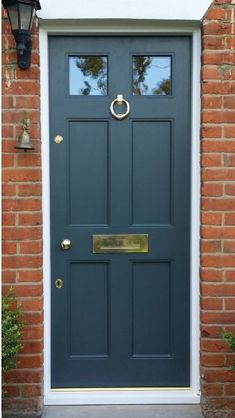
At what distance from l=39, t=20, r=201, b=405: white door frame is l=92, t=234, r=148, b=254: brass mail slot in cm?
32

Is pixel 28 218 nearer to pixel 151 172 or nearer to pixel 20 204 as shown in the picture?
pixel 20 204

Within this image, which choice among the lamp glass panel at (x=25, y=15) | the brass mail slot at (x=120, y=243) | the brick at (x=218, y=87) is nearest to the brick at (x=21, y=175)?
the brass mail slot at (x=120, y=243)

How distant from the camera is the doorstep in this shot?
9.73ft

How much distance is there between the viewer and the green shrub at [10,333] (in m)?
2.67

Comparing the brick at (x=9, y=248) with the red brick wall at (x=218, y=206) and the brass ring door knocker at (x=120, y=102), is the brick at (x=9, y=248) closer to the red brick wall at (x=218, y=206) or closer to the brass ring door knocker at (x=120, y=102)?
the brass ring door knocker at (x=120, y=102)

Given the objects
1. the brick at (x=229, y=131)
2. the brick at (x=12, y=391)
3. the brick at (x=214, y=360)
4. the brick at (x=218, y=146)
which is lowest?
the brick at (x=12, y=391)

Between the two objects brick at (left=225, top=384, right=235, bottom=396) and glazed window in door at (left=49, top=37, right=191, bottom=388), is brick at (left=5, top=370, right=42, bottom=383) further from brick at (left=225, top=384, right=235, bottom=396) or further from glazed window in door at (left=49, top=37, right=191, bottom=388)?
brick at (left=225, top=384, right=235, bottom=396)

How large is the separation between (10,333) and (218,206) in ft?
4.93

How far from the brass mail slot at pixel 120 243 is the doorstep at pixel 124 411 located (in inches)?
41.2

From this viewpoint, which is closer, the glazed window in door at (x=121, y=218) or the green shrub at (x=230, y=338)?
the green shrub at (x=230, y=338)

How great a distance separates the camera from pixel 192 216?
10.0ft

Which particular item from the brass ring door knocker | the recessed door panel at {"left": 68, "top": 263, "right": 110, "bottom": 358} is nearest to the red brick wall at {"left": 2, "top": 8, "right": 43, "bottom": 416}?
the recessed door panel at {"left": 68, "top": 263, "right": 110, "bottom": 358}

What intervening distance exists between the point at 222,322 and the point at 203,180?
0.93 meters

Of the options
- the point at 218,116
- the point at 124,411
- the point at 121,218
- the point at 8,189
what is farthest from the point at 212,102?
the point at 124,411
